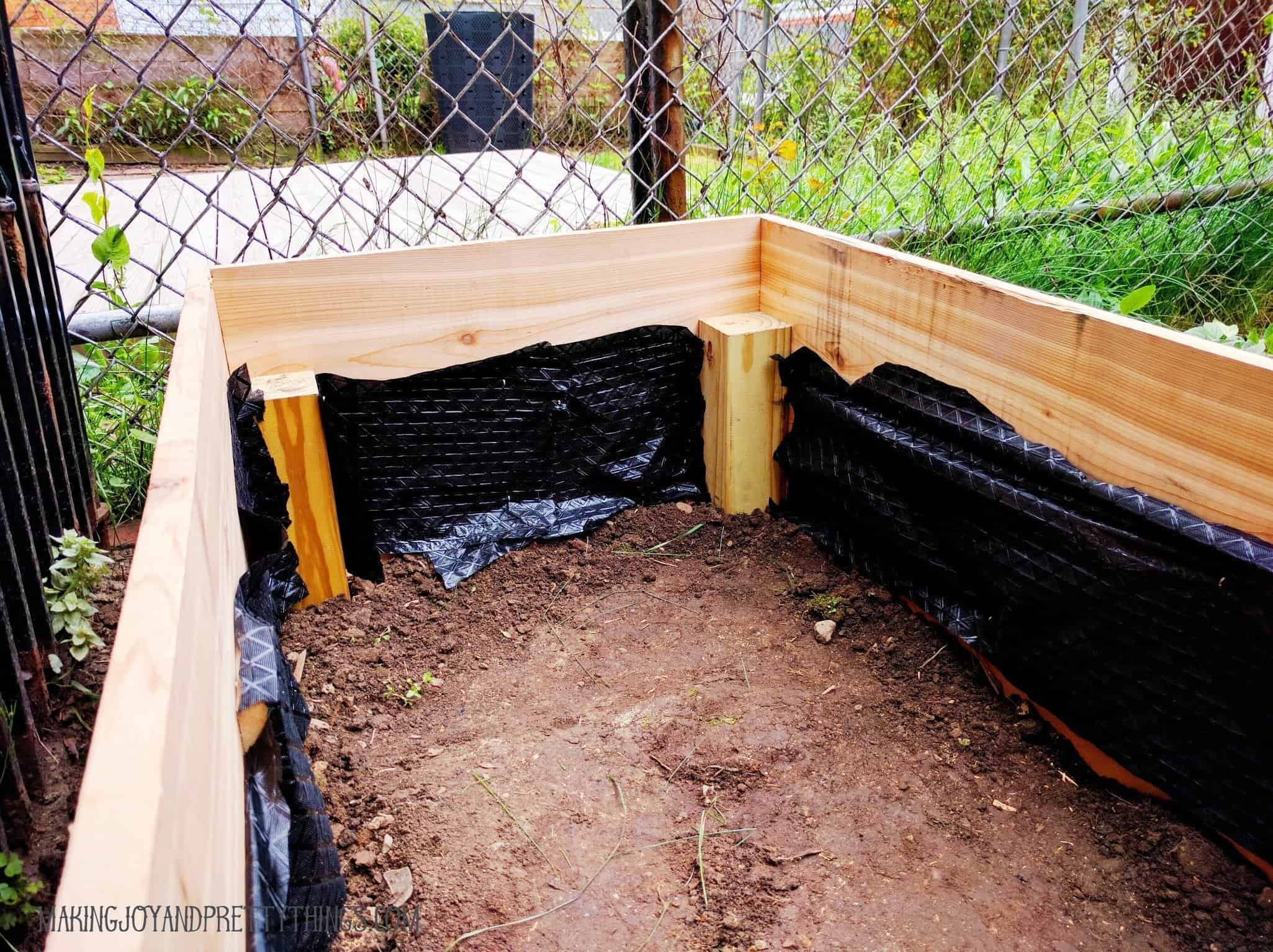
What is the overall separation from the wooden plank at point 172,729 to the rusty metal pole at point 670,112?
1486 mm

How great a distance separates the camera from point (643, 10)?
83.3 inches

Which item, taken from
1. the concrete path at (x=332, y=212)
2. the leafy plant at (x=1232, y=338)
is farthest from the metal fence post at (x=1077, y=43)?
the concrete path at (x=332, y=212)

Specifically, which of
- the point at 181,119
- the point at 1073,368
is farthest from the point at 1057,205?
the point at 181,119

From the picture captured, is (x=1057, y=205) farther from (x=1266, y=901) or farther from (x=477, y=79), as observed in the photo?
(x=477, y=79)

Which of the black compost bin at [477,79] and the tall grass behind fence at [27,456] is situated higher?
the black compost bin at [477,79]

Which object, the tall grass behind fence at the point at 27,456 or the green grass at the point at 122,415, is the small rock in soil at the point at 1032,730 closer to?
the tall grass behind fence at the point at 27,456

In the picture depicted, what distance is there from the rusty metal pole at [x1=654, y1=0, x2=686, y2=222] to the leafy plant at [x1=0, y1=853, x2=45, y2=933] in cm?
191

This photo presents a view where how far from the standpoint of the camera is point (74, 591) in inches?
51.6

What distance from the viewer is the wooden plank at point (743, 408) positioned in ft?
6.32

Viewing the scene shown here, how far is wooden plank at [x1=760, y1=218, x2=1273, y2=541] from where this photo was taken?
1.11 m

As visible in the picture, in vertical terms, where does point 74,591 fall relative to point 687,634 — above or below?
above

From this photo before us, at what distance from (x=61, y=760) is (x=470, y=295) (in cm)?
104

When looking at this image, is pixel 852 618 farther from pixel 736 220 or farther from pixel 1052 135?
pixel 1052 135

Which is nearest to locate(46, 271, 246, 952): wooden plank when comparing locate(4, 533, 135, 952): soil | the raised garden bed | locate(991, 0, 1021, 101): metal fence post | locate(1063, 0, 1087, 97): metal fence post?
the raised garden bed
